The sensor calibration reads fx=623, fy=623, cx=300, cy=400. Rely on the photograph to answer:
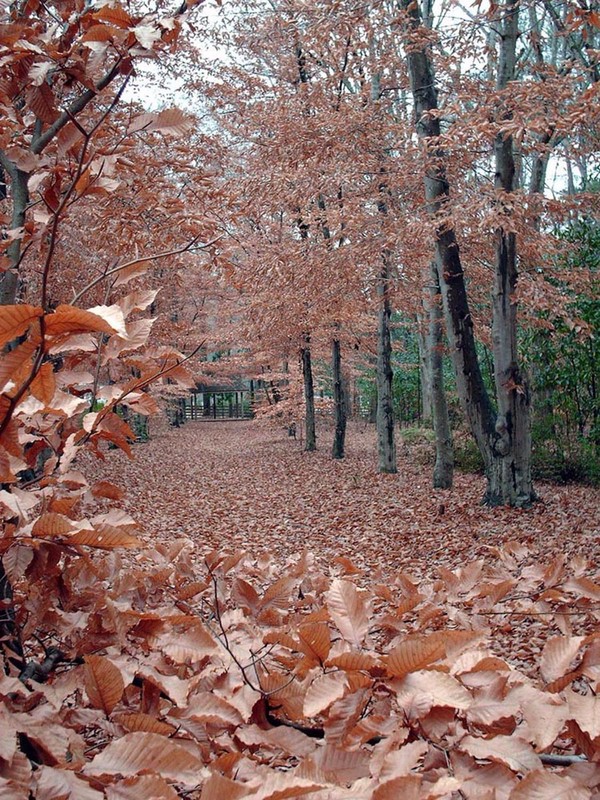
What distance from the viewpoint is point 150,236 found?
370 cm

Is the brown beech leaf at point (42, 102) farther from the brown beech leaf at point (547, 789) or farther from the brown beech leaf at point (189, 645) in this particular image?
the brown beech leaf at point (547, 789)

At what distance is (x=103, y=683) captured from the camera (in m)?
0.95

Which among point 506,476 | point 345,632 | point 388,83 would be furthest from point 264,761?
point 388,83

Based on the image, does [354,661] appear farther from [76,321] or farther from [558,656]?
[76,321]

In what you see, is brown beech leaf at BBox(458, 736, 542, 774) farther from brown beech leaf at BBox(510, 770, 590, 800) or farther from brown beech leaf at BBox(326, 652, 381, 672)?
brown beech leaf at BBox(326, 652, 381, 672)

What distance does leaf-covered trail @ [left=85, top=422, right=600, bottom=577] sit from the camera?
6.98 metres

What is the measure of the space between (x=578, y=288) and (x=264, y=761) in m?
8.48

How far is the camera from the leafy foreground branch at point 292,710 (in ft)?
2.48

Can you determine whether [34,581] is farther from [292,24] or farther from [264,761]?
[292,24]

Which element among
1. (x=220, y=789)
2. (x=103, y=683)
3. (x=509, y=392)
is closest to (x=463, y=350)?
(x=509, y=392)

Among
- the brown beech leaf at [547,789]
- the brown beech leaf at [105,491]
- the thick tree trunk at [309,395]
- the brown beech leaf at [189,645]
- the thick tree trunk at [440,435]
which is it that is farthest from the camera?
the thick tree trunk at [309,395]

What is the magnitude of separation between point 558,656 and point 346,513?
8.19 metres

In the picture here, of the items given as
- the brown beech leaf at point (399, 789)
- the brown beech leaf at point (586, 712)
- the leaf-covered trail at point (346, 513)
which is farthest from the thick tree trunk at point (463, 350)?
the brown beech leaf at point (399, 789)

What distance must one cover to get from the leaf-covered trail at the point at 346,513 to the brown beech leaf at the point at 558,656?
10.8 feet
